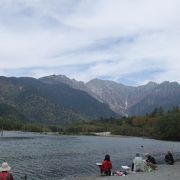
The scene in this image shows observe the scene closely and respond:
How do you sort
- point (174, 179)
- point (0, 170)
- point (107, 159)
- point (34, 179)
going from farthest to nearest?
point (34, 179) → point (107, 159) → point (174, 179) → point (0, 170)

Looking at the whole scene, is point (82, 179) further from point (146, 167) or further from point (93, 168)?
point (93, 168)

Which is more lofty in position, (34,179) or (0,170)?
(0,170)

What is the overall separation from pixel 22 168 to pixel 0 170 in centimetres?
4327

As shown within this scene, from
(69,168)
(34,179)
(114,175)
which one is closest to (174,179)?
(114,175)

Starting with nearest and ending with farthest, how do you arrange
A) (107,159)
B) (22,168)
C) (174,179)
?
(174,179) < (107,159) < (22,168)

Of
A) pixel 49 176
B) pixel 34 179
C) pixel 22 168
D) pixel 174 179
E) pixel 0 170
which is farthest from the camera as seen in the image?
pixel 22 168

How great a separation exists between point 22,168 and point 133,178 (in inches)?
1118

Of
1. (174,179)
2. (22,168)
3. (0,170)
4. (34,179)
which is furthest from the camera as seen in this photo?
(22,168)

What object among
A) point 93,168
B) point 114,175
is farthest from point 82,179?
point 93,168

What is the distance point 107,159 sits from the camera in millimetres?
51438

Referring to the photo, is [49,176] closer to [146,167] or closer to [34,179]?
[34,179]

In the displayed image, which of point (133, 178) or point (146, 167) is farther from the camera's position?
point (146, 167)

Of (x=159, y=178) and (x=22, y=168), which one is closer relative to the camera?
(x=159, y=178)

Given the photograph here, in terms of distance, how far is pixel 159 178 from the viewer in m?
44.9
